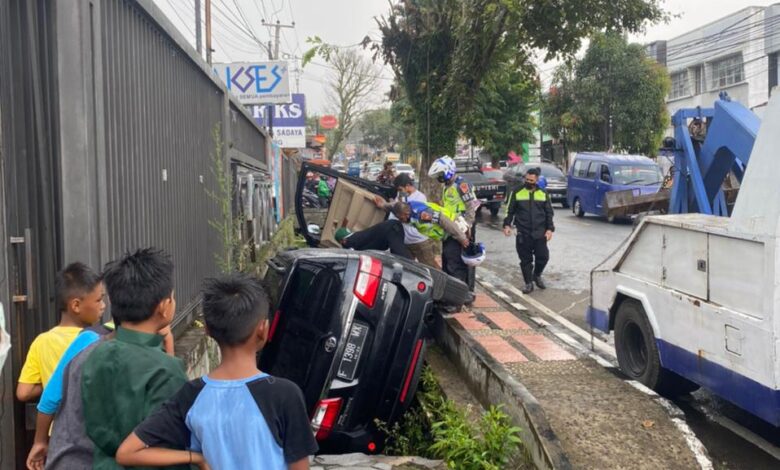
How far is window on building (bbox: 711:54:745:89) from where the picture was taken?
106ft

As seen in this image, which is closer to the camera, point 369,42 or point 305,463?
point 305,463

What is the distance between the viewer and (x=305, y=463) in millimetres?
2223

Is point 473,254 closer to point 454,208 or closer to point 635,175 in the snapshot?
point 454,208

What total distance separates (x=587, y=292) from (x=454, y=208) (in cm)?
302

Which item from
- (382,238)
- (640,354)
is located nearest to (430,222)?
(382,238)

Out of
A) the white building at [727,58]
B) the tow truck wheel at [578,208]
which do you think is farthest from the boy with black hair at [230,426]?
the white building at [727,58]

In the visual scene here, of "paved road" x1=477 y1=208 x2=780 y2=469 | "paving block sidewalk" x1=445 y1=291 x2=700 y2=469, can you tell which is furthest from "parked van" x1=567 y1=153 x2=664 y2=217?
"paving block sidewalk" x1=445 y1=291 x2=700 y2=469

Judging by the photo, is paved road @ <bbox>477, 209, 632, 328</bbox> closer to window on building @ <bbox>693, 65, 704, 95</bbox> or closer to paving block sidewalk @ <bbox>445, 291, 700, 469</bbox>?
paving block sidewalk @ <bbox>445, 291, 700, 469</bbox>

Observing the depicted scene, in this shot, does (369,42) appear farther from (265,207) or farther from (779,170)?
(779,170)

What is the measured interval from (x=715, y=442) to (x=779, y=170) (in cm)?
198

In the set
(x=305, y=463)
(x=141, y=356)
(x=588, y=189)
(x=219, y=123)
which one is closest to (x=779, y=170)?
(x=305, y=463)

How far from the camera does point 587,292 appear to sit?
977cm

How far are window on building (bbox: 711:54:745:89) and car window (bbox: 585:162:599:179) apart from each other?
16.1m

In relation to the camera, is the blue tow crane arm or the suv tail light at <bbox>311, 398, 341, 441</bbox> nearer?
the suv tail light at <bbox>311, 398, 341, 441</bbox>
